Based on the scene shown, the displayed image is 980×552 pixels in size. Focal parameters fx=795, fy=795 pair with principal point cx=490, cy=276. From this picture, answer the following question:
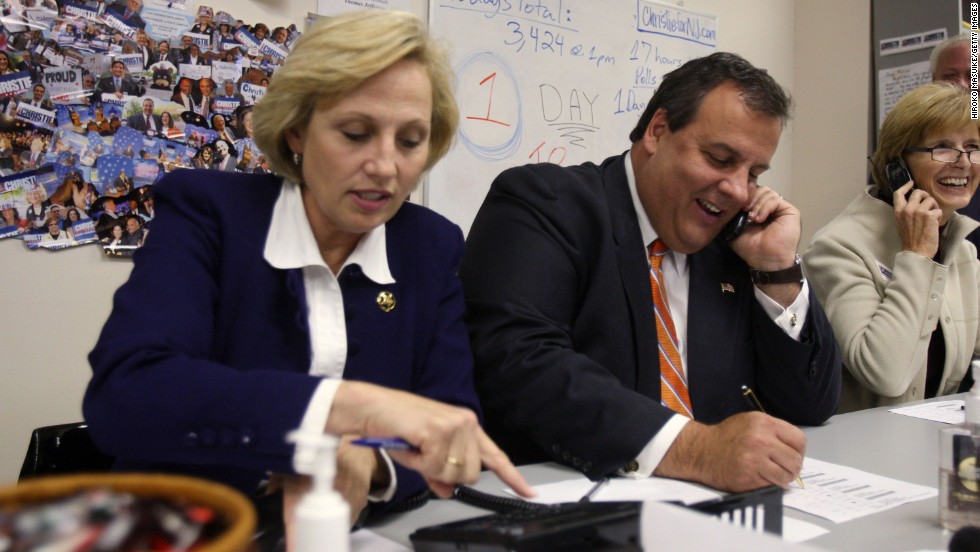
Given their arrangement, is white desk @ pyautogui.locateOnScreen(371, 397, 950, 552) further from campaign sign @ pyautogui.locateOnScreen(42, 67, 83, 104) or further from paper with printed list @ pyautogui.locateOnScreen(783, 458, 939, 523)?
campaign sign @ pyautogui.locateOnScreen(42, 67, 83, 104)

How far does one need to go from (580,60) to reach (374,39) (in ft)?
6.06

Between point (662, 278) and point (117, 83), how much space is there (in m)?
1.36

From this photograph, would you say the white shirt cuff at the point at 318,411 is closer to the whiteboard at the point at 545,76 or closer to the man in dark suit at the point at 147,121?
the man in dark suit at the point at 147,121

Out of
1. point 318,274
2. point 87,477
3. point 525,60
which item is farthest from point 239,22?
point 87,477

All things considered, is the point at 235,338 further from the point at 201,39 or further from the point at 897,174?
the point at 897,174

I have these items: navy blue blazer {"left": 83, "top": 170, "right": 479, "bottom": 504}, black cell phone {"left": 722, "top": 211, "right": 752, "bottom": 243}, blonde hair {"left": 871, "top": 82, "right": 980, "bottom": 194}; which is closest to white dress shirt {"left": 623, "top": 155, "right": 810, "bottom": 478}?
black cell phone {"left": 722, "top": 211, "right": 752, "bottom": 243}

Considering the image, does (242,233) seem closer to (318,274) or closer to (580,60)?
(318,274)

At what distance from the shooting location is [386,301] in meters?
1.24

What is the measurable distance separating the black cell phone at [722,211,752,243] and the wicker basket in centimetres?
152

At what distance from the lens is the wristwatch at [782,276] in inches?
67.2

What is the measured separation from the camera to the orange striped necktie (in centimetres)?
161

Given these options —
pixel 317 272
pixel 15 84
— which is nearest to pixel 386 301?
pixel 317 272

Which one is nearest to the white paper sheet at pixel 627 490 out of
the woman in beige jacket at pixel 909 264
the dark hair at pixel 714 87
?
the dark hair at pixel 714 87

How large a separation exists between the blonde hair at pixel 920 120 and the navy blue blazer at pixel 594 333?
927 millimetres
